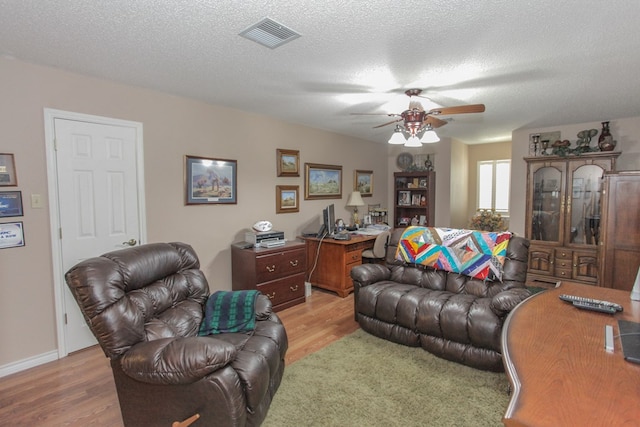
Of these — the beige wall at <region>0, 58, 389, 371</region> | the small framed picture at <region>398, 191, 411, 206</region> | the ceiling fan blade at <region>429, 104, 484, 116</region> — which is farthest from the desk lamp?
the ceiling fan blade at <region>429, 104, 484, 116</region>

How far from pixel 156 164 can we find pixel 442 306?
304cm

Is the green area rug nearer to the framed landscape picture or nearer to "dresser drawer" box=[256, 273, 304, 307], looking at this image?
"dresser drawer" box=[256, 273, 304, 307]

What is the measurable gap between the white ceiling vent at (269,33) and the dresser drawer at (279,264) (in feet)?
7.47

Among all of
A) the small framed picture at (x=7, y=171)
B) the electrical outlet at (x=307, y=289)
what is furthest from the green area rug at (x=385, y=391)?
the small framed picture at (x=7, y=171)

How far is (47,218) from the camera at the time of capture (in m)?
2.72

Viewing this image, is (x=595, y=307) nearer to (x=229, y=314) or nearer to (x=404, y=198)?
(x=229, y=314)

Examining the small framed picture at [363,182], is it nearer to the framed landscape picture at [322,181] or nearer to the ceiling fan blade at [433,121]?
the framed landscape picture at [322,181]

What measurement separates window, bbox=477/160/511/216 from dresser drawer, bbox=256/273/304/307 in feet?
14.6

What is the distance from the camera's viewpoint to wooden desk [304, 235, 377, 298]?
14.4 feet

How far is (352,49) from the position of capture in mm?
2287

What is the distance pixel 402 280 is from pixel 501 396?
4.49ft

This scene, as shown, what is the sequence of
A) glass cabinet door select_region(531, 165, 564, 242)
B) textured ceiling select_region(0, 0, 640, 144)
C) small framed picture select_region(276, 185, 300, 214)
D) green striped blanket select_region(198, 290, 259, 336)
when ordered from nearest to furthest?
textured ceiling select_region(0, 0, 640, 144) → green striped blanket select_region(198, 290, 259, 336) → small framed picture select_region(276, 185, 300, 214) → glass cabinet door select_region(531, 165, 564, 242)

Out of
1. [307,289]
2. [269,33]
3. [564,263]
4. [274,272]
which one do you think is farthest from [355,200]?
[269,33]

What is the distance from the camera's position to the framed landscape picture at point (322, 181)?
16.3 feet
